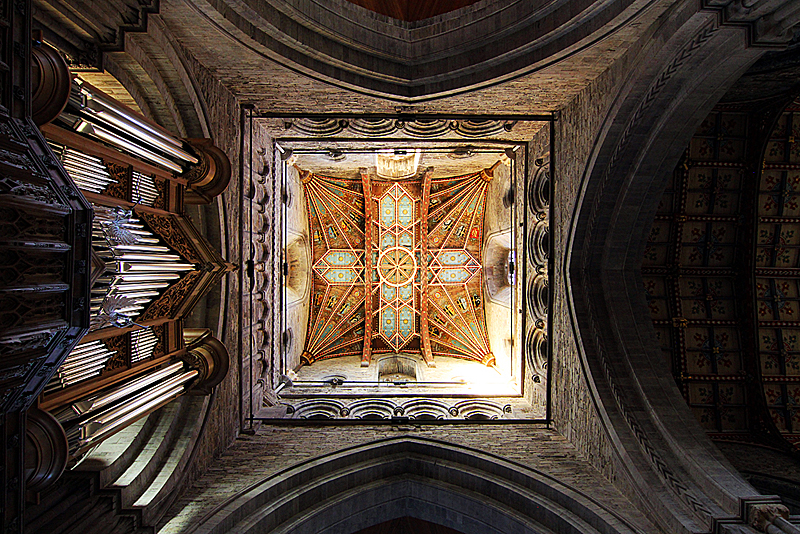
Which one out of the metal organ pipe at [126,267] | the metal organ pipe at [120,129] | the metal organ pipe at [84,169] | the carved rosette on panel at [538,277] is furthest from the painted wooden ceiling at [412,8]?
the metal organ pipe at [126,267]

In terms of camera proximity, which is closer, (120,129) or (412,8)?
(120,129)

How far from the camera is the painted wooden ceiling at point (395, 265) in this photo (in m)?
14.3

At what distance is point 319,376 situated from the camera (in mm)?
11672

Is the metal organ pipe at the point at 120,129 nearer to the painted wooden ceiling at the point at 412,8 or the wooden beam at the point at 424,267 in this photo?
the painted wooden ceiling at the point at 412,8

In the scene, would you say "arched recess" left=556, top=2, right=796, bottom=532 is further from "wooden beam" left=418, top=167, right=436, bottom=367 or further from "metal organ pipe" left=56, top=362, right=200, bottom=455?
"wooden beam" left=418, top=167, right=436, bottom=367

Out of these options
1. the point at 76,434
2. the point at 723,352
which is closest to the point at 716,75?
the point at 723,352

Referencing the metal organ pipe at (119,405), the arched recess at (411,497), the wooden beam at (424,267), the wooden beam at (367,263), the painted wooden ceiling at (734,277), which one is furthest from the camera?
the wooden beam at (367,263)

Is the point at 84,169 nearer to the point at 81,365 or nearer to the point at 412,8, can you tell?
the point at 81,365

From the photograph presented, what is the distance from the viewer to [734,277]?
29.8ft

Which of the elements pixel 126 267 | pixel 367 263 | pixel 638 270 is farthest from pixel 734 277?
pixel 126 267

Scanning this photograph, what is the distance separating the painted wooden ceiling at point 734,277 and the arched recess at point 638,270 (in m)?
1.71

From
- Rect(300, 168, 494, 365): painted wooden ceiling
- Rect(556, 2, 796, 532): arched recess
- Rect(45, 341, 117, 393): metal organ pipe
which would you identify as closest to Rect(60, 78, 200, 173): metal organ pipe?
Rect(45, 341, 117, 393): metal organ pipe

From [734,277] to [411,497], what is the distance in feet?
25.9

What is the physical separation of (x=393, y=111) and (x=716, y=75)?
512cm
